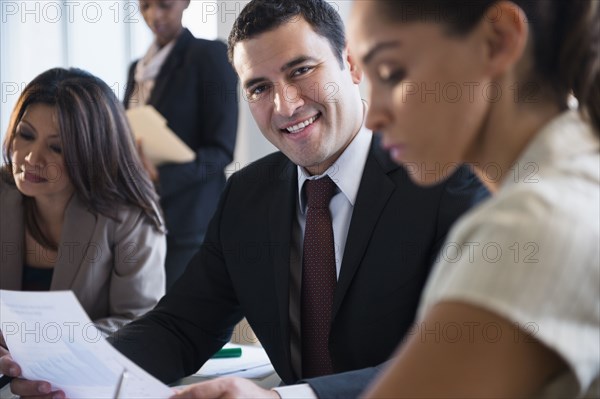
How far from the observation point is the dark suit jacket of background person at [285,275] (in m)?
1.67

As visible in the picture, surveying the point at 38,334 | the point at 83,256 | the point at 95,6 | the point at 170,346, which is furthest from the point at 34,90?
the point at 95,6

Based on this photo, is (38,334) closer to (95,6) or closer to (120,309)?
(120,309)

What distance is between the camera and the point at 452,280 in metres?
0.76

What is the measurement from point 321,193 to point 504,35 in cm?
98

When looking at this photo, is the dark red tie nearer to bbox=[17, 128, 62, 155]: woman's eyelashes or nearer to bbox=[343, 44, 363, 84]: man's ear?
bbox=[343, 44, 363, 84]: man's ear

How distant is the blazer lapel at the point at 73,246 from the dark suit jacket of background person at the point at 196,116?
899mm

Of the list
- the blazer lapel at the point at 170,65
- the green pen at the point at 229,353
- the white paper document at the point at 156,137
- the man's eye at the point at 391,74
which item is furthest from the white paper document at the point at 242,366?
the blazer lapel at the point at 170,65

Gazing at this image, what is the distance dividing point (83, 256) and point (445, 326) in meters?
1.76

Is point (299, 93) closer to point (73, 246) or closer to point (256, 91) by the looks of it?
point (256, 91)

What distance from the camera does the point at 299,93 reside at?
1884 mm

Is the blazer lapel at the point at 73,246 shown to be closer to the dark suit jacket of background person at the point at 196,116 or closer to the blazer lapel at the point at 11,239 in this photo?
the blazer lapel at the point at 11,239

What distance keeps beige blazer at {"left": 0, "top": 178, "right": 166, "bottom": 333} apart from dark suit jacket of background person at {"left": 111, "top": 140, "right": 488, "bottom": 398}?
1.26 ft

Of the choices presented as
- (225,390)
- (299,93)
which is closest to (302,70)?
(299,93)

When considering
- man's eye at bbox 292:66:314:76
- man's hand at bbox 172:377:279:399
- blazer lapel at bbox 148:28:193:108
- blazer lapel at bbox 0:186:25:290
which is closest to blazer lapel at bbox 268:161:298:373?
man's eye at bbox 292:66:314:76
